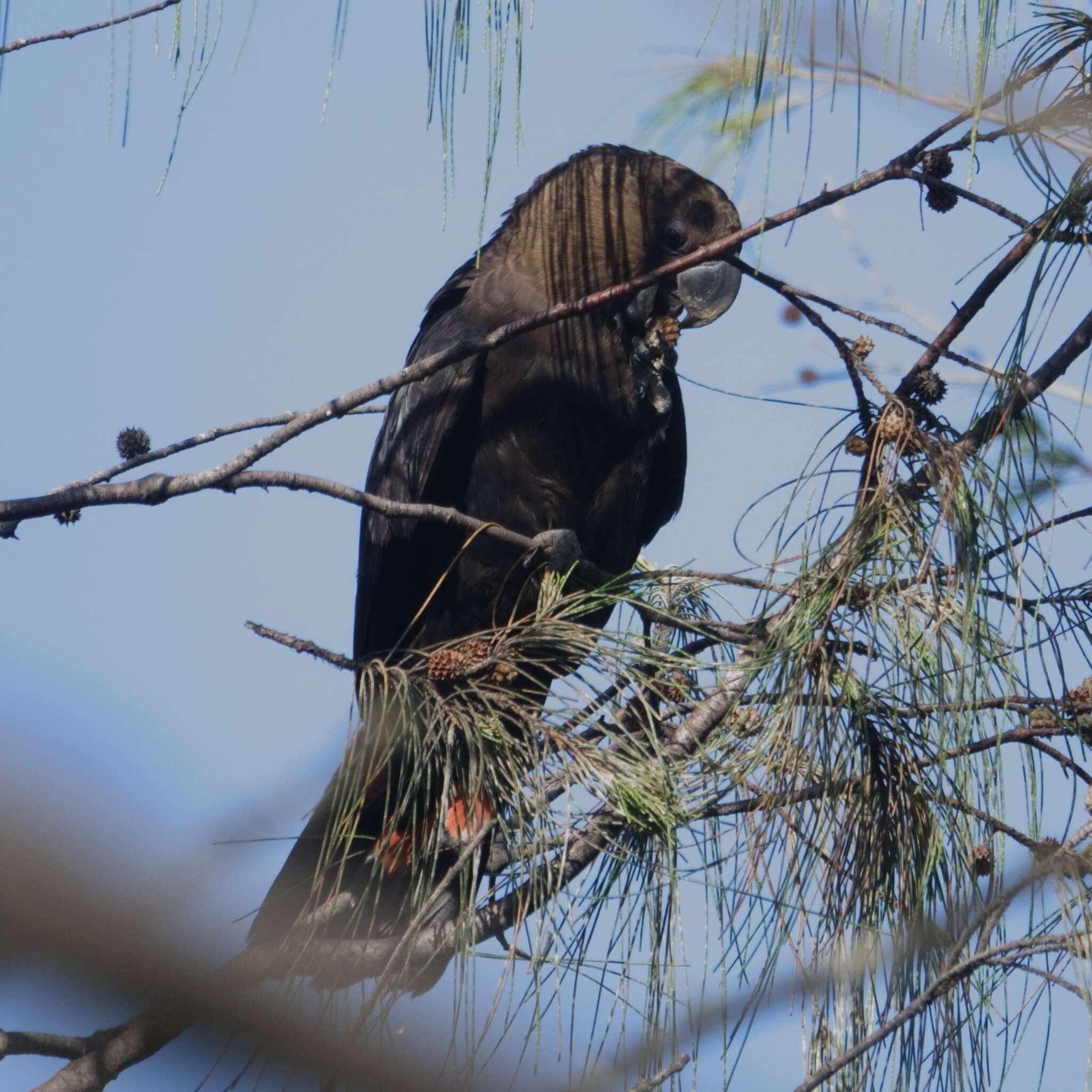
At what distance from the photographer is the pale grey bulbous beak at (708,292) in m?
3.10

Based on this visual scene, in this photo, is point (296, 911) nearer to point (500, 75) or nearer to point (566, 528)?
point (566, 528)

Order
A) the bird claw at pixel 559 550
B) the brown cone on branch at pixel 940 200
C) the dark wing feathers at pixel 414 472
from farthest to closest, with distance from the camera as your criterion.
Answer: the dark wing feathers at pixel 414 472 → the bird claw at pixel 559 550 → the brown cone on branch at pixel 940 200

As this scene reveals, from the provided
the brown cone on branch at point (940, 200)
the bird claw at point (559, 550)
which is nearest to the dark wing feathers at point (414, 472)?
the bird claw at point (559, 550)

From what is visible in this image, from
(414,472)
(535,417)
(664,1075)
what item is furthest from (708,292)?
(664,1075)

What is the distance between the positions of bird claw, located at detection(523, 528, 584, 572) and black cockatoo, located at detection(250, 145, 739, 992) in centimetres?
23

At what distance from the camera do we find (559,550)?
7.63 feet

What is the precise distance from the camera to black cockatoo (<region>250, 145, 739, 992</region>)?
2.76m

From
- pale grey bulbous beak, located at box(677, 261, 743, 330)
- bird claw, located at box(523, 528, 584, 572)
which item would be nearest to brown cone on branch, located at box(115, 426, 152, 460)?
bird claw, located at box(523, 528, 584, 572)

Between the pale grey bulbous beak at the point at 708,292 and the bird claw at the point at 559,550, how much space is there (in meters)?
0.98

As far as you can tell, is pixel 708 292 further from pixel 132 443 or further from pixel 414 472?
pixel 132 443

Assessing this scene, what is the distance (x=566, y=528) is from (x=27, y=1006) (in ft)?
7.41

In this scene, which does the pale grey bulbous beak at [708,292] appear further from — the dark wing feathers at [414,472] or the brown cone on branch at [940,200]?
the brown cone on branch at [940,200]

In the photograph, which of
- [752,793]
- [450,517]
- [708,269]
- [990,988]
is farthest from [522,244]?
[990,988]

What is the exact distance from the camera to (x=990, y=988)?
159 centimetres
